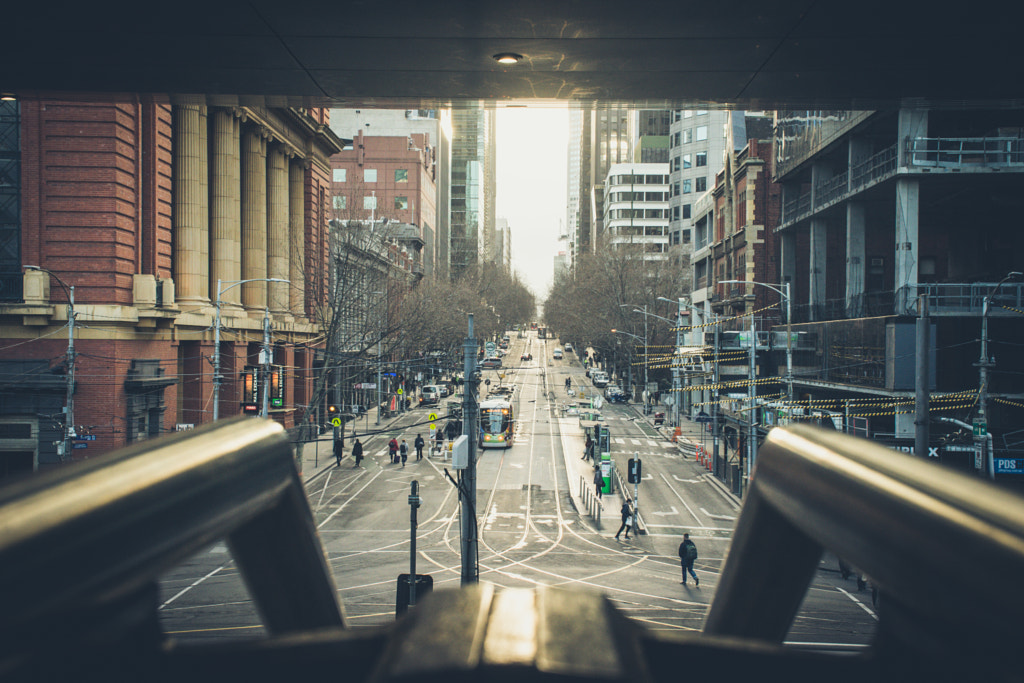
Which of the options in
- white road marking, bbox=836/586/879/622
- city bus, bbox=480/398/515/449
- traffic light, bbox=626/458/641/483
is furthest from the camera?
city bus, bbox=480/398/515/449

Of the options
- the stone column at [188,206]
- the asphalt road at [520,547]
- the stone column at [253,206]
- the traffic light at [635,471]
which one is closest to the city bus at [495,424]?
the asphalt road at [520,547]

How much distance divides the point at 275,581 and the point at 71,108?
27497 millimetres

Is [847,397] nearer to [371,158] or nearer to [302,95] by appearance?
[302,95]

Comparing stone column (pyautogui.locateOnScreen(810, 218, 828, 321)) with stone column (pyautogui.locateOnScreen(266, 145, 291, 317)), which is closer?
stone column (pyautogui.locateOnScreen(810, 218, 828, 321))

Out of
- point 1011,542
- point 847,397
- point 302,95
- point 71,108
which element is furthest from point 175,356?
point 1011,542

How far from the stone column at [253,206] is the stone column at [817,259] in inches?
1150

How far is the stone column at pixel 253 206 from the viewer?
39.6 metres

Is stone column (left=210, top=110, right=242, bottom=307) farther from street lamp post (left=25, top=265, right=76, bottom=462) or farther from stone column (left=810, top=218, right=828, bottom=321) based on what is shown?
stone column (left=810, top=218, right=828, bottom=321)

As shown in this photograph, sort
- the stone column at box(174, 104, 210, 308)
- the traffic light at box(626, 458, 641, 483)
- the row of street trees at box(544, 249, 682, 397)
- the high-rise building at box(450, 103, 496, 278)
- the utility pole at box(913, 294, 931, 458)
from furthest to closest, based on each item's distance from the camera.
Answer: the high-rise building at box(450, 103, 496, 278) < the row of street trees at box(544, 249, 682, 397) < the stone column at box(174, 104, 210, 308) < the traffic light at box(626, 458, 641, 483) < the utility pole at box(913, 294, 931, 458)

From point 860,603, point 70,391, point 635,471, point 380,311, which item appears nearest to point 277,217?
point 380,311

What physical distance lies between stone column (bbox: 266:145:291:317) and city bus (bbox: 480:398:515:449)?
507 inches

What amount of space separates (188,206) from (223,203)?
4745 mm

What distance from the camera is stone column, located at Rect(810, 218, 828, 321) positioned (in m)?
38.2

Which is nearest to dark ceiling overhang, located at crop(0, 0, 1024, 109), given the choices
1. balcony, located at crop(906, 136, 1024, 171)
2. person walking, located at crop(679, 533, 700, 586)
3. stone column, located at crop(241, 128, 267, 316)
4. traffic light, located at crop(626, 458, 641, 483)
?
person walking, located at crop(679, 533, 700, 586)
